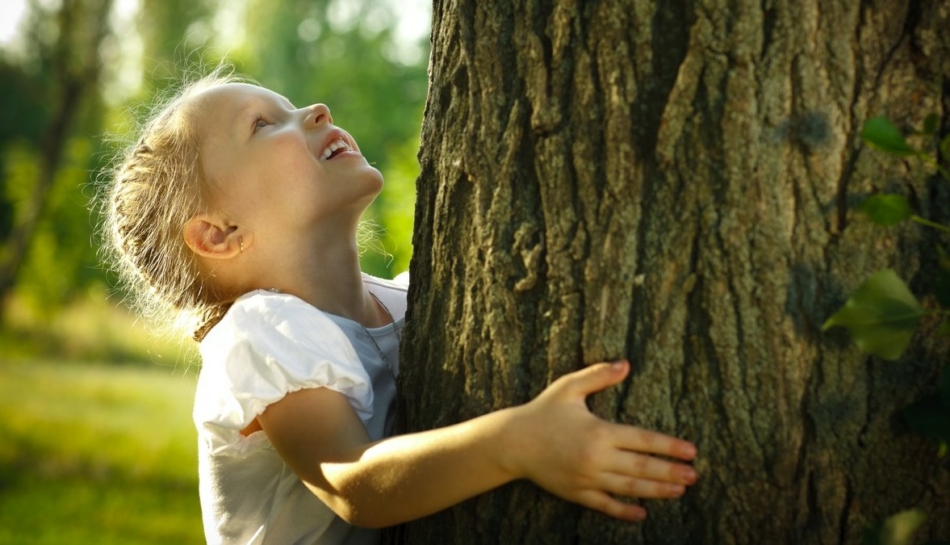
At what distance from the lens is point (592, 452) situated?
146 cm

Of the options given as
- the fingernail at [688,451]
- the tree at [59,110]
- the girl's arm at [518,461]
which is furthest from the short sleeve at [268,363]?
the tree at [59,110]

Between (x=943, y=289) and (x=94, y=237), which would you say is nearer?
(x=943, y=289)

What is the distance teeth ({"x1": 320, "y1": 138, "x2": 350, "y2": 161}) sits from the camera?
7.22 feet

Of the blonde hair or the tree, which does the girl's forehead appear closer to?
the blonde hair

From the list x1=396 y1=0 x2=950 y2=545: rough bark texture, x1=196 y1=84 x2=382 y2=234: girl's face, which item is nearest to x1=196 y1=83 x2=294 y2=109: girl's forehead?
x1=196 y1=84 x2=382 y2=234: girl's face

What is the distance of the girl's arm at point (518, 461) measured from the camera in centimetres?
147

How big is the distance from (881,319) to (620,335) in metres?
Result: 0.37

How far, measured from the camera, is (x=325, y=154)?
7.22 feet

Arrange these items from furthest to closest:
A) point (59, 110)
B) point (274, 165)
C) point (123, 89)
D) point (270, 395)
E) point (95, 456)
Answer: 1. point (123, 89)
2. point (59, 110)
3. point (95, 456)
4. point (274, 165)
5. point (270, 395)

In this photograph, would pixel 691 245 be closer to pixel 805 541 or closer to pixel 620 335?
pixel 620 335

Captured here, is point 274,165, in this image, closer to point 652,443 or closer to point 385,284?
point 385,284

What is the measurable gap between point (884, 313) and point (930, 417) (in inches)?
7.0

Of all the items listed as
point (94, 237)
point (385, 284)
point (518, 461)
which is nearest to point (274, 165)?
point (385, 284)

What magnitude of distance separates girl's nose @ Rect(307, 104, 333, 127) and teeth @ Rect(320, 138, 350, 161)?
0.17 ft
